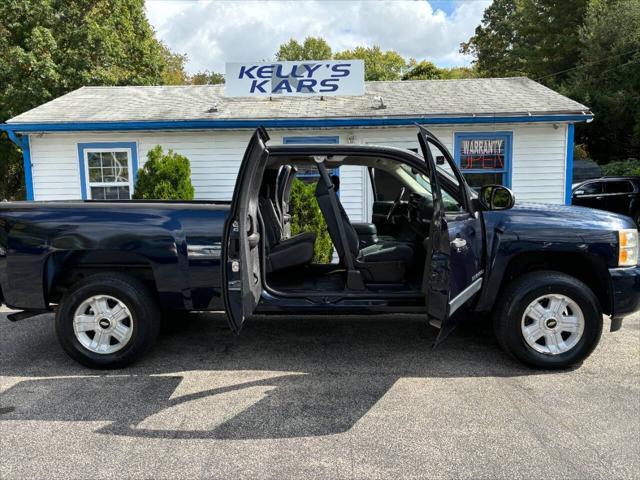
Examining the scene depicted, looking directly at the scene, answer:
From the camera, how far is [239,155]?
10773 millimetres

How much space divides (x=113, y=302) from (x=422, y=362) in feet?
8.59

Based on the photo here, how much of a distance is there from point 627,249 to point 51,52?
62.4ft

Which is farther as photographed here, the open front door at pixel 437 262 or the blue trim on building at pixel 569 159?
the blue trim on building at pixel 569 159

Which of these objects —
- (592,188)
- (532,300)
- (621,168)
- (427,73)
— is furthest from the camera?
(427,73)

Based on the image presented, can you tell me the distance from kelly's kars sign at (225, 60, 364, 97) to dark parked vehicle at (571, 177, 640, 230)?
876 centimetres

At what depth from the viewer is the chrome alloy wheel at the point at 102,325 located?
434 centimetres

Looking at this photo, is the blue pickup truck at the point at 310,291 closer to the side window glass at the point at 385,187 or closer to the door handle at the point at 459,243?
the door handle at the point at 459,243

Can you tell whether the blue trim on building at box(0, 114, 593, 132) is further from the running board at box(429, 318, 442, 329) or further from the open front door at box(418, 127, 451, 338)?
the running board at box(429, 318, 442, 329)

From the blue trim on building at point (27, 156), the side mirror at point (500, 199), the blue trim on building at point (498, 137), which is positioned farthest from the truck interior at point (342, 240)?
the blue trim on building at point (27, 156)

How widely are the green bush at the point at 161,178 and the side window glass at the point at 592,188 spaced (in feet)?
40.1

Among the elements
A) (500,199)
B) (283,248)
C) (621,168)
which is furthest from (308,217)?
(621,168)

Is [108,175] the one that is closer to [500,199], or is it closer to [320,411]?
[500,199]

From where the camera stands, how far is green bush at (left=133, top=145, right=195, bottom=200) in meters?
9.78

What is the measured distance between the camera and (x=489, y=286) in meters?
4.30
